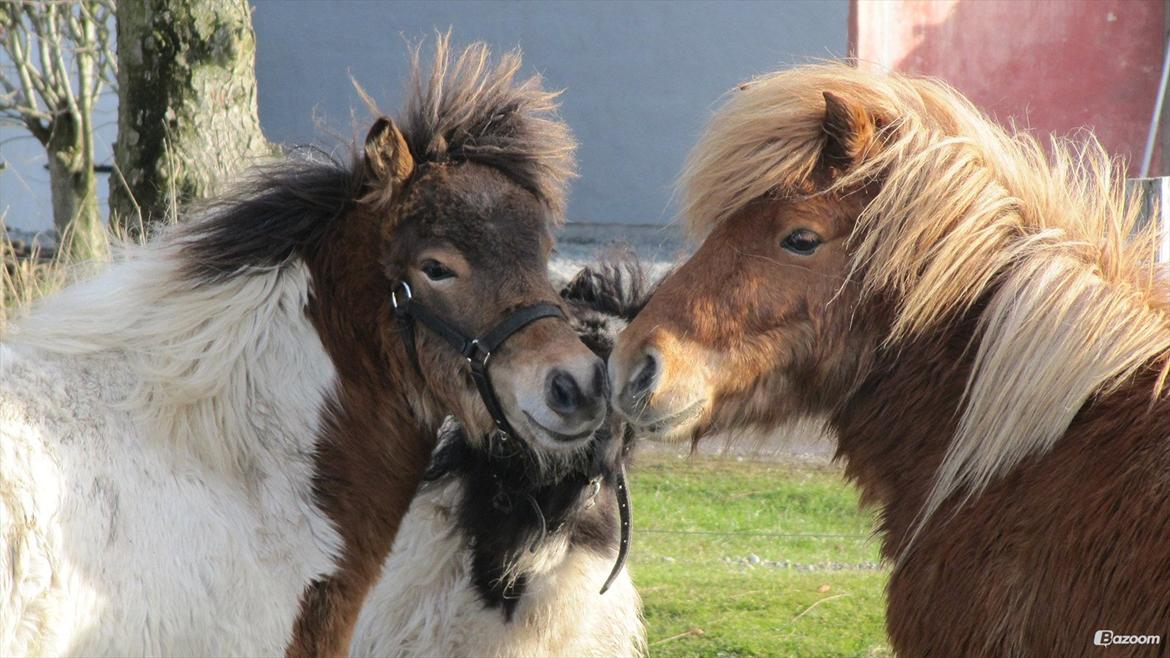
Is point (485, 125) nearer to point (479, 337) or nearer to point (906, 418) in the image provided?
point (479, 337)

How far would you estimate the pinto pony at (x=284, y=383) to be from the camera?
8.91 feet

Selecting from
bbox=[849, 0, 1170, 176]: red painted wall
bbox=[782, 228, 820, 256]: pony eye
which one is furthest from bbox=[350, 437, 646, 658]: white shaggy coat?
bbox=[849, 0, 1170, 176]: red painted wall

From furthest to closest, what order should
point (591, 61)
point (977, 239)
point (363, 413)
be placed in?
point (591, 61), point (363, 413), point (977, 239)

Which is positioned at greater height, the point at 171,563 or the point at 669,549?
the point at 171,563

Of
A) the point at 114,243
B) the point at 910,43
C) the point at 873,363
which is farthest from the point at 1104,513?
the point at 910,43

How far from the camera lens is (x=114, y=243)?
3.61 metres

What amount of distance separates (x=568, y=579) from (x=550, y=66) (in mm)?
9405

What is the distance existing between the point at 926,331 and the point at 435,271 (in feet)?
4.14

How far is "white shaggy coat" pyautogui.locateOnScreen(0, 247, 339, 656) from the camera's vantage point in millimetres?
2623

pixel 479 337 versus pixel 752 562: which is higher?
pixel 479 337

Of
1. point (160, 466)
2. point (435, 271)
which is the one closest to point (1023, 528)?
point (435, 271)

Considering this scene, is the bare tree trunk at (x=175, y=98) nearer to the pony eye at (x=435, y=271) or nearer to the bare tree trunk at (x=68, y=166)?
the pony eye at (x=435, y=271)

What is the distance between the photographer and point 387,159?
3.23 metres

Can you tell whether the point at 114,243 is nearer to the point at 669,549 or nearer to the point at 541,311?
the point at 541,311
